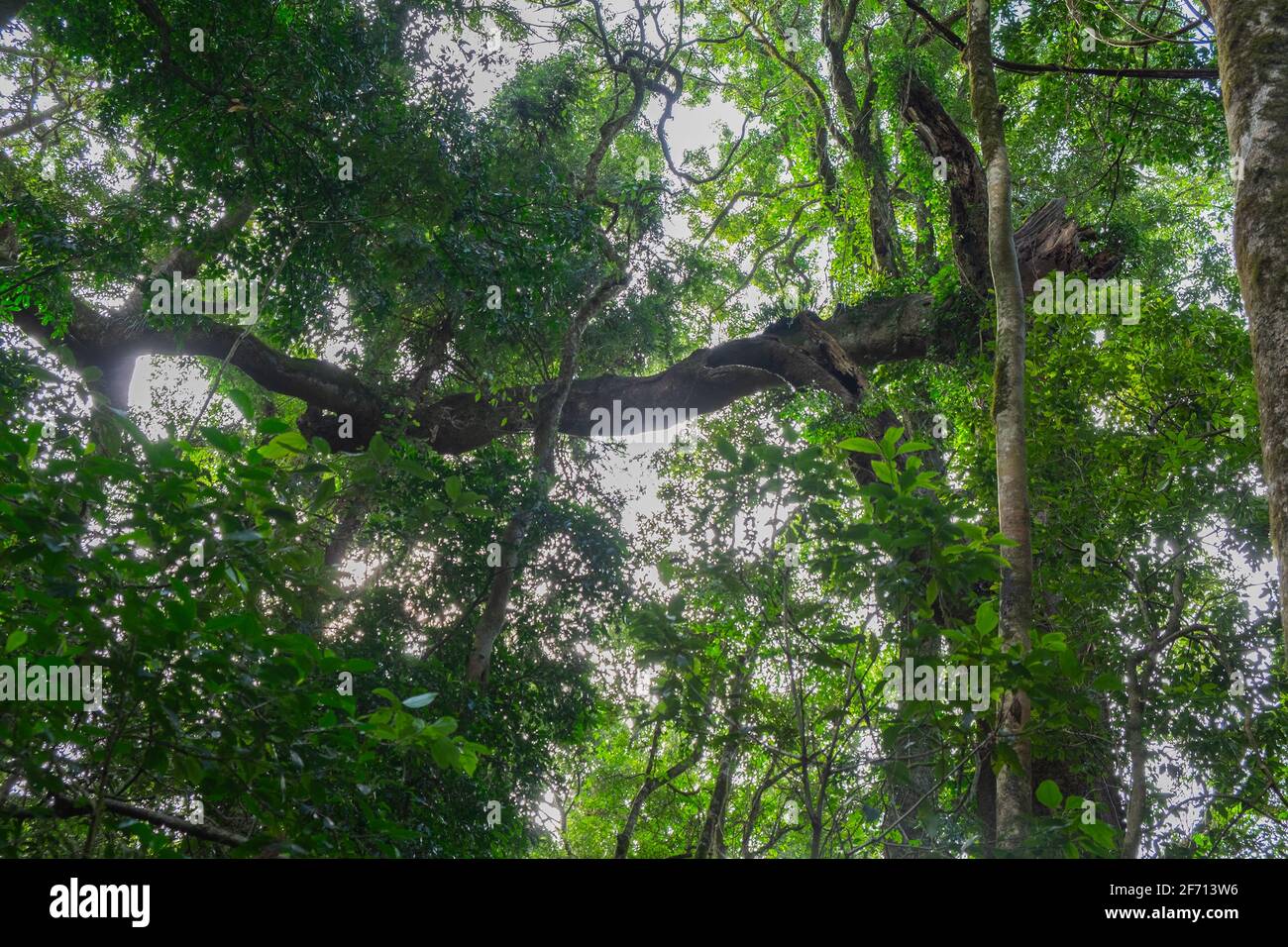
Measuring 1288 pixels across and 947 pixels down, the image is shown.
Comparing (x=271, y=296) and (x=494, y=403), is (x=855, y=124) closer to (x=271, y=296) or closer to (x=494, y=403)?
(x=494, y=403)

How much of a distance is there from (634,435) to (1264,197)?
23.4 ft

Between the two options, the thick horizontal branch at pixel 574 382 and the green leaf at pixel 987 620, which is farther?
the thick horizontal branch at pixel 574 382

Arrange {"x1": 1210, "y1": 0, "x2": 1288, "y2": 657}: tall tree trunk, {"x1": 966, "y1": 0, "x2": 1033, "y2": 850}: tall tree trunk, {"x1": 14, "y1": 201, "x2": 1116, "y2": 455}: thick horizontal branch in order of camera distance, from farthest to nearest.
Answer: {"x1": 14, "y1": 201, "x2": 1116, "y2": 455}: thick horizontal branch
{"x1": 966, "y1": 0, "x2": 1033, "y2": 850}: tall tree trunk
{"x1": 1210, "y1": 0, "x2": 1288, "y2": 657}: tall tree trunk

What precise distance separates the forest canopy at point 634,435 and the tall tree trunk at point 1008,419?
0.09 ft

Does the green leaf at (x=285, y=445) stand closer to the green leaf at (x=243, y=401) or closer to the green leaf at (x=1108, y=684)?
the green leaf at (x=243, y=401)

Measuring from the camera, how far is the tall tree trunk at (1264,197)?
227 cm

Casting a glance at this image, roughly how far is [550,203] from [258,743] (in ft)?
20.4

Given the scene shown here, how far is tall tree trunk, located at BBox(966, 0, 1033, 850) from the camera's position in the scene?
3.65 m

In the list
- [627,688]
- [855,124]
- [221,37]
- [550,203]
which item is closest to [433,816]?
[627,688]

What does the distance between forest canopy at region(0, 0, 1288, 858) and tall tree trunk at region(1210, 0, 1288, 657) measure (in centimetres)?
1

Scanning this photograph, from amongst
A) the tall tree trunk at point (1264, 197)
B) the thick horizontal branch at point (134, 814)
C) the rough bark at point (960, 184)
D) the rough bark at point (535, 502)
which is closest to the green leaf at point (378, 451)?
the thick horizontal branch at point (134, 814)

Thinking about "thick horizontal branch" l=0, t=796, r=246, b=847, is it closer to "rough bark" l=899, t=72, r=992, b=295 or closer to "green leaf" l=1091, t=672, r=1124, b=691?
"green leaf" l=1091, t=672, r=1124, b=691

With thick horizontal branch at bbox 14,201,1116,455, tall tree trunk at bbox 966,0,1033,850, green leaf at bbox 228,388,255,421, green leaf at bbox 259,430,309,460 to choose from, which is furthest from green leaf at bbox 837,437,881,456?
thick horizontal branch at bbox 14,201,1116,455
